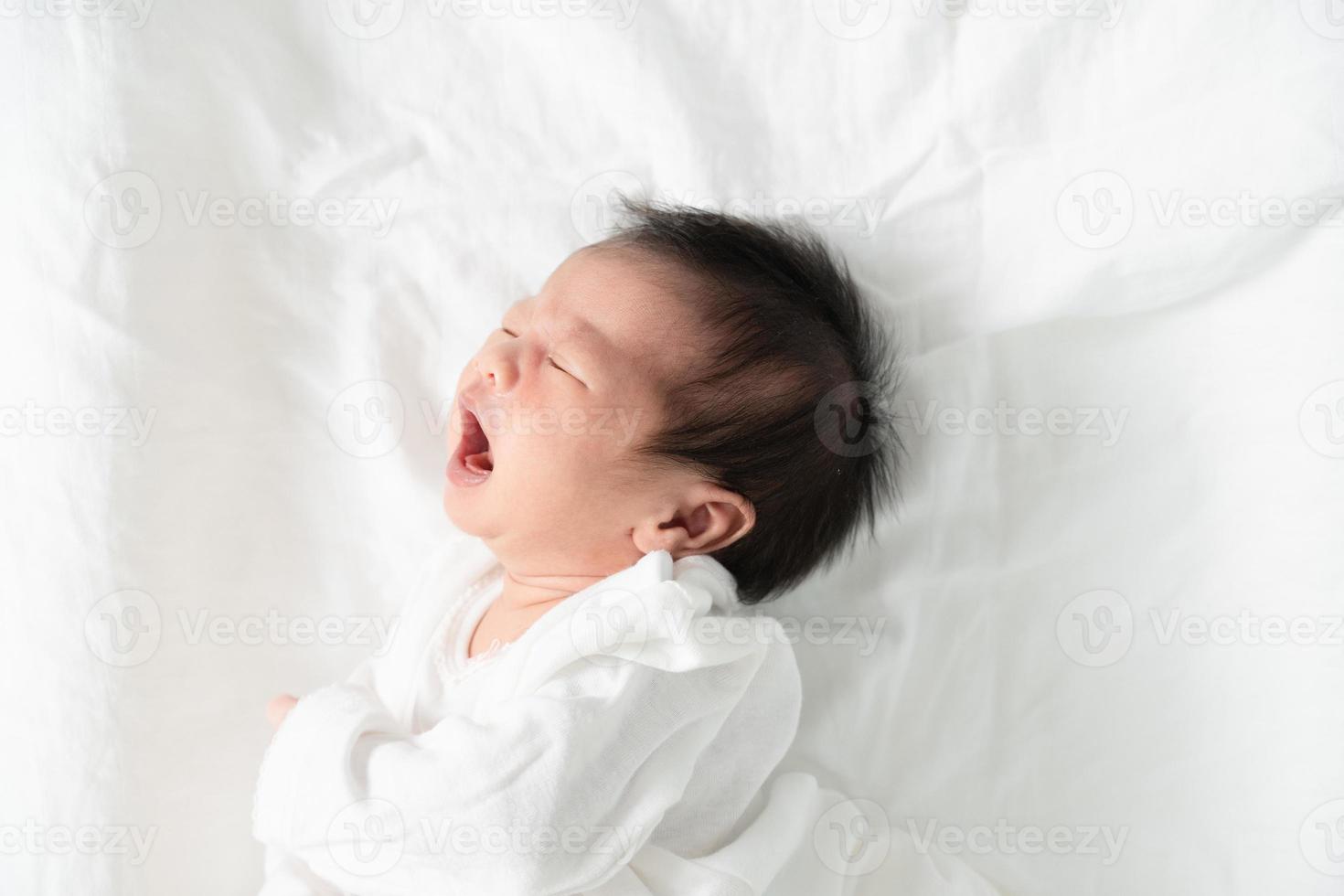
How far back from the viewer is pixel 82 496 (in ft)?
5.51

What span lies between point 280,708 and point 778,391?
929mm

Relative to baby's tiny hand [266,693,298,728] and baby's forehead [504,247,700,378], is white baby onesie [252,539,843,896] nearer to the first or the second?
baby's tiny hand [266,693,298,728]

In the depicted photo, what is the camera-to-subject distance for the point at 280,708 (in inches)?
65.2

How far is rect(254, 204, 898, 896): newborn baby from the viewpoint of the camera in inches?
55.4

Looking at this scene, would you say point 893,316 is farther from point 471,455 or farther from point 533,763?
point 533,763

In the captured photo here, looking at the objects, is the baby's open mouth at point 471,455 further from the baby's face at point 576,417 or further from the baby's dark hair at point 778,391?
the baby's dark hair at point 778,391

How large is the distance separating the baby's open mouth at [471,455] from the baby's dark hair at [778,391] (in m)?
0.29

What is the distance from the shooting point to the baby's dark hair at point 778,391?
1528 millimetres

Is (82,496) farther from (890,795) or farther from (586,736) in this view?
(890,795)

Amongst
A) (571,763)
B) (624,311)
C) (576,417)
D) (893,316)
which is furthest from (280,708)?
(893,316)

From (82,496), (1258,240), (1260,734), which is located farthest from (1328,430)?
(82,496)

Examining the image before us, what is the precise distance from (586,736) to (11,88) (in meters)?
1.44

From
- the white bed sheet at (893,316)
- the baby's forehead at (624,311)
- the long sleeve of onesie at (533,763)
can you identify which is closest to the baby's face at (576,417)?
the baby's forehead at (624,311)

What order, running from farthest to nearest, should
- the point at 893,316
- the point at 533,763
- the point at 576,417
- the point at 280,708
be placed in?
1. the point at 893,316
2. the point at 280,708
3. the point at 576,417
4. the point at 533,763
